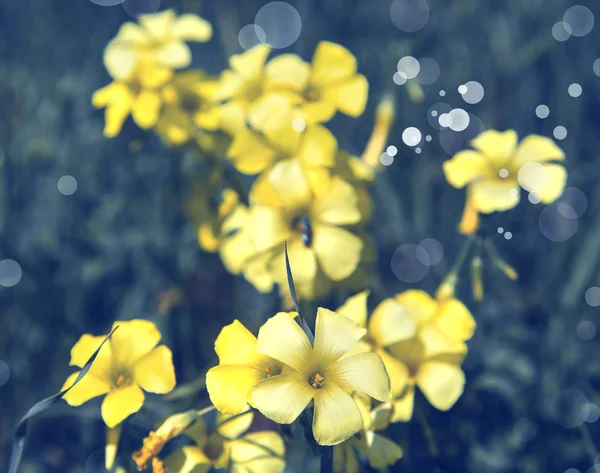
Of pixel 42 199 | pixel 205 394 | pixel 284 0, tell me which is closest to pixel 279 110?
pixel 205 394

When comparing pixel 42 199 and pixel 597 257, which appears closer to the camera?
pixel 597 257

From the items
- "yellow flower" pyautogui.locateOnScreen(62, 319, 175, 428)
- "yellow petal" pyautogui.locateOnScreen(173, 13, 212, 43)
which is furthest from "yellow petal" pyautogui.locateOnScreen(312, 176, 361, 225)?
"yellow petal" pyautogui.locateOnScreen(173, 13, 212, 43)

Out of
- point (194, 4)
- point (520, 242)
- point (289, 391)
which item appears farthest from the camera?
point (194, 4)

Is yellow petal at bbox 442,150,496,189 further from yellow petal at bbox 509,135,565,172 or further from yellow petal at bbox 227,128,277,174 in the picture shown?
yellow petal at bbox 227,128,277,174

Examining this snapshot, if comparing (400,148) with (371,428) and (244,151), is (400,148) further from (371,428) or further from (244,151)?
(371,428)

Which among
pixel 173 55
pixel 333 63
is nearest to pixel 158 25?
pixel 173 55

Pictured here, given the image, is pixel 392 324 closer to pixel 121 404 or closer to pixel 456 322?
pixel 456 322
